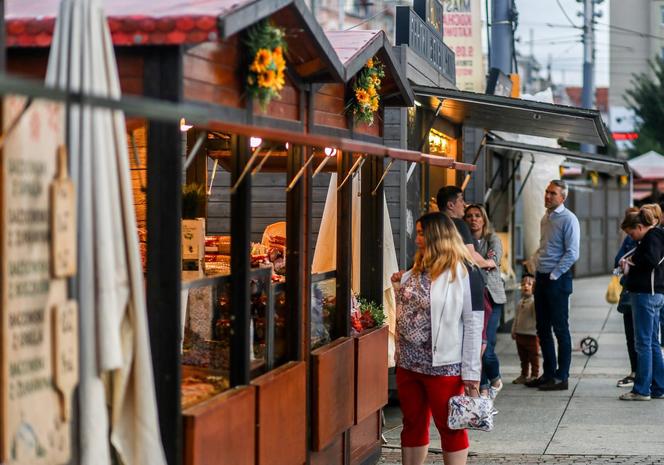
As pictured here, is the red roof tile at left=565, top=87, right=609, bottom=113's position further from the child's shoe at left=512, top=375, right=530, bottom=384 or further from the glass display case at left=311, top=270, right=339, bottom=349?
the glass display case at left=311, top=270, right=339, bottom=349

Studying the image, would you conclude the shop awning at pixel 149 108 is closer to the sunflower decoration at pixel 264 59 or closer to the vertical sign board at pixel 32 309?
the vertical sign board at pixel 32 309

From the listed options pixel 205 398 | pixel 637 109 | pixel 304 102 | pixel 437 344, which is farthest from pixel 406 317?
pixel 637 109

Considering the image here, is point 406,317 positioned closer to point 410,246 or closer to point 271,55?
point 271,55

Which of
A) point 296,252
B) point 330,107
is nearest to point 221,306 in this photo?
point 296,252

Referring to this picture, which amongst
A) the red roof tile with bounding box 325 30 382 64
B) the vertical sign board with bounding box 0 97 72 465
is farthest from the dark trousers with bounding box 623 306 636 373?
the vertical sign board with bounding box 0 97 72 465

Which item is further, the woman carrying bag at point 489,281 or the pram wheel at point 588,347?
the pram wheel at point 588,347

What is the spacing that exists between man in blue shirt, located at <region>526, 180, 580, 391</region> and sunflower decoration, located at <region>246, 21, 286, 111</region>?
19.2ft

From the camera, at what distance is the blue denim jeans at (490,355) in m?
10.6

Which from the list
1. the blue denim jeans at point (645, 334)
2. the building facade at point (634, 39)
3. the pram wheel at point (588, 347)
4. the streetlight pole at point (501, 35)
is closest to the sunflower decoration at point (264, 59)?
the blue denim jeans at point (645, 334)

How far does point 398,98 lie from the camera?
8.84m

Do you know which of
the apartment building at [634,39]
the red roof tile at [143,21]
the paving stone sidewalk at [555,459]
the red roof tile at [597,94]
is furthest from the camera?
the red roof tile at [597,94]

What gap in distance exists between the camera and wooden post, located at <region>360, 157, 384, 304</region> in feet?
28.6

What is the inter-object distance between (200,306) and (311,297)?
1.08 m

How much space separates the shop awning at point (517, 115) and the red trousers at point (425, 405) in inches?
140
